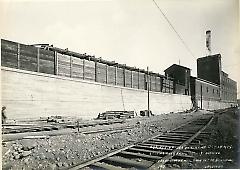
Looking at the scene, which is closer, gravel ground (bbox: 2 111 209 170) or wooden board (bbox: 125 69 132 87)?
gravel ground (bbox: 2 111 209 170)

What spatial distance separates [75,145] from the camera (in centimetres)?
170

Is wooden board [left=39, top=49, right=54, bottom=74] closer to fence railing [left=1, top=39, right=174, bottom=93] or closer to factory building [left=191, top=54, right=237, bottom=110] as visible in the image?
fence railing [left=1, top=39, right=174, bottom=93]

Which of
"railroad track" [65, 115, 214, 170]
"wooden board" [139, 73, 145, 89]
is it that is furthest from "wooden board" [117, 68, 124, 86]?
"railroad track" [65, 115, 214, 170]

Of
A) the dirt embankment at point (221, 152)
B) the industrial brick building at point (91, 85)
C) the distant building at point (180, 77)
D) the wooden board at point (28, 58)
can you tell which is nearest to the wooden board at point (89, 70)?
the industrial brick building at point (91, 85)

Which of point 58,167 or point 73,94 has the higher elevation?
point 73,94

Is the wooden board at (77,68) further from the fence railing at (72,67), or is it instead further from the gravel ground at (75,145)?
the gravel ground at (75,145)

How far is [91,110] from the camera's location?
1716 mm

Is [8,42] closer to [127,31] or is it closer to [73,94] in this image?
[73,94]

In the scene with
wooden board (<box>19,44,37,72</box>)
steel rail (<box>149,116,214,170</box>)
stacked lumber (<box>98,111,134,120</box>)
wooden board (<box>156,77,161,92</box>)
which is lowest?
steel rail (<box>149,116,214,170</box>)

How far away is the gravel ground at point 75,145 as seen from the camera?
1623 mm

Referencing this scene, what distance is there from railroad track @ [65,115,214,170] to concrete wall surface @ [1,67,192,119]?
127mm

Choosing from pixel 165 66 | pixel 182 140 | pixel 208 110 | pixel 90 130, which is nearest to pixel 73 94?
pixel 90 130

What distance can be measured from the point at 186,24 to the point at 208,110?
496mm

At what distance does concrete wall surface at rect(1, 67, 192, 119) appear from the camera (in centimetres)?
162
